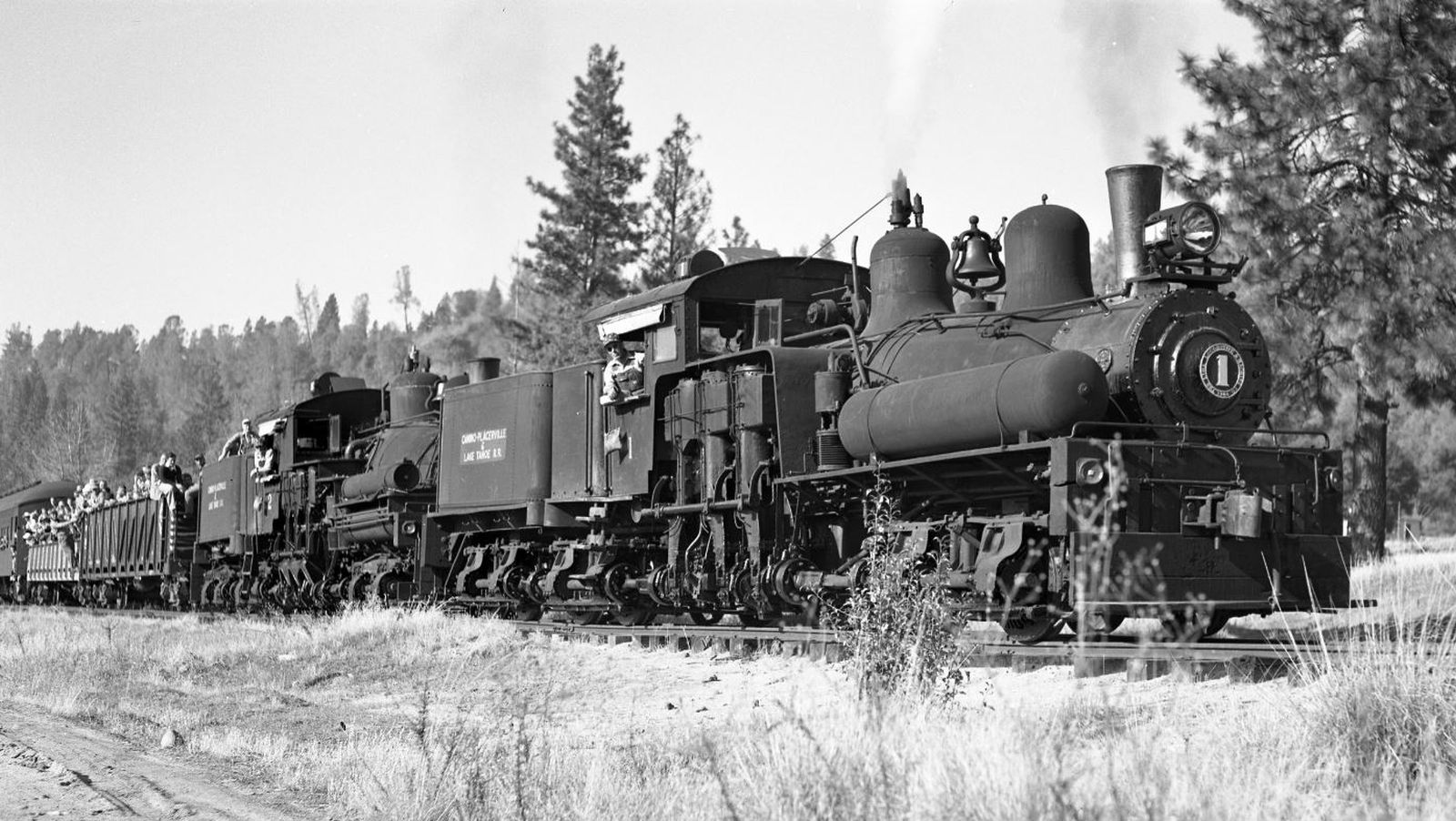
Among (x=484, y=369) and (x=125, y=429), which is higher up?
(x=125, y=429)

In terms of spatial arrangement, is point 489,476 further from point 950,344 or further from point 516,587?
point 950,344

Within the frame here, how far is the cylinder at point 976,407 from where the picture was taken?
10734mm

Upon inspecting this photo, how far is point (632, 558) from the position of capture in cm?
1720

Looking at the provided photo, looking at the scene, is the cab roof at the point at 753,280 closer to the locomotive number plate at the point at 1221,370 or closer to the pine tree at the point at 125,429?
the locomotive number plate at the point at 1221,370

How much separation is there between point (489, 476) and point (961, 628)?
34.6 feet

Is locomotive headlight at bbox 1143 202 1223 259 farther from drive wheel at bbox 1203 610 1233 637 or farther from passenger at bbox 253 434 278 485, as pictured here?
passenger at bbox 253 434 278 485

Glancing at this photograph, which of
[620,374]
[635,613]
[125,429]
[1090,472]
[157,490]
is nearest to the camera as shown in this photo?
[1090,472]

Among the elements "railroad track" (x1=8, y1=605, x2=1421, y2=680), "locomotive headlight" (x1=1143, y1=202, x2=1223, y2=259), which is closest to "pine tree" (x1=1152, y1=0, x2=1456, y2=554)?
"railroad track" (x1=8, y1=605, x2=1421, y2=680)

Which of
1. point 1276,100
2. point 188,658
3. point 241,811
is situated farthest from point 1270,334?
point 241,811

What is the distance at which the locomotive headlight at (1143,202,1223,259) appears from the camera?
1173cm

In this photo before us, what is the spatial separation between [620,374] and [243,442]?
13885mm

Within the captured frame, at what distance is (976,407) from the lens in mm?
11391

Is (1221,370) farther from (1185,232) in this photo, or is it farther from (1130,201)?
(1130,201)

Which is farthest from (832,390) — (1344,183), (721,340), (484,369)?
(1344,183)
